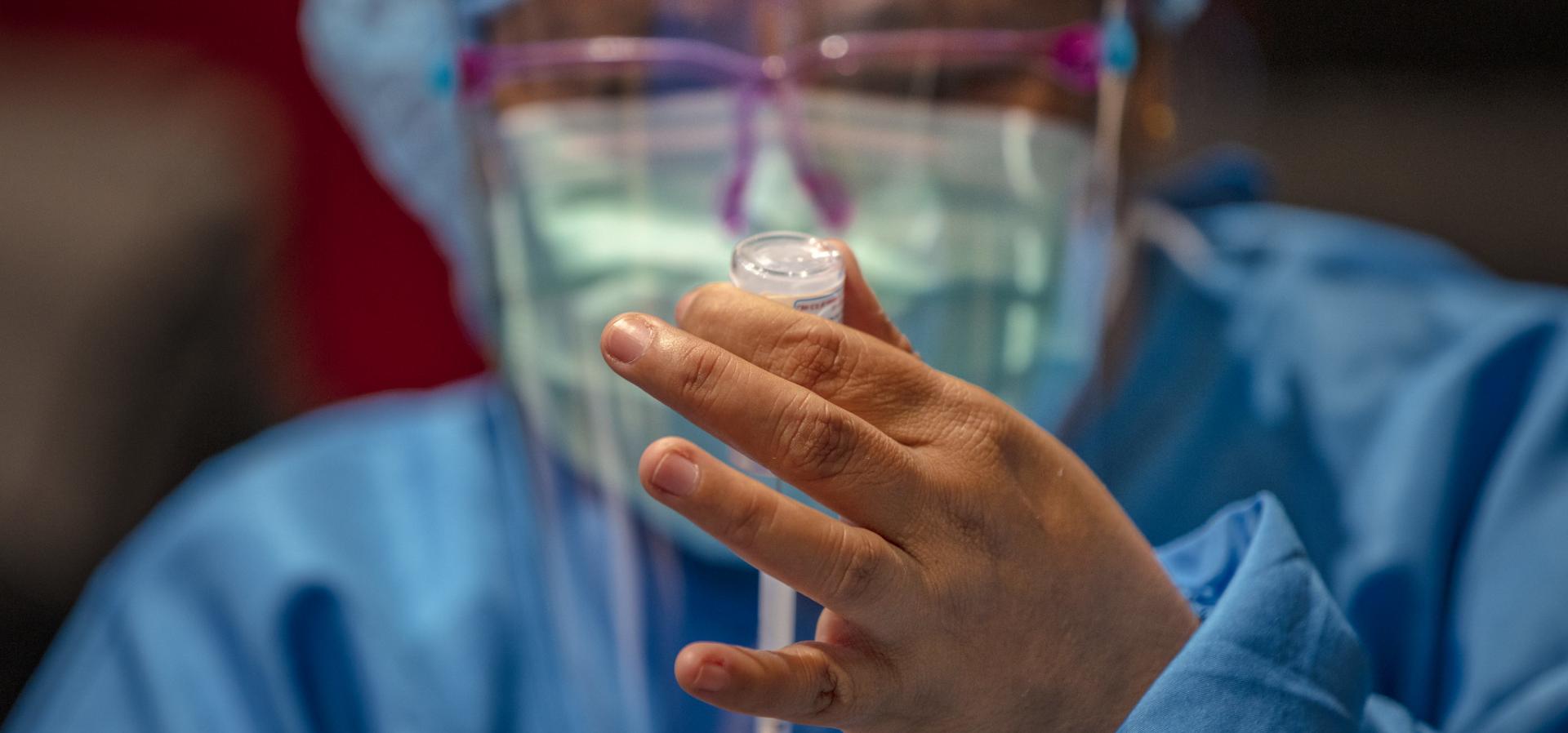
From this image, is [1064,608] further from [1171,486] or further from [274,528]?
[274,528]

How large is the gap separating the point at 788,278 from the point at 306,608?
64cm

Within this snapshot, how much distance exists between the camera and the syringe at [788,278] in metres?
0.52

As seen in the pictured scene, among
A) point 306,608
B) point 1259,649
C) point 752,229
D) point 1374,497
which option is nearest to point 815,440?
point 1259,649

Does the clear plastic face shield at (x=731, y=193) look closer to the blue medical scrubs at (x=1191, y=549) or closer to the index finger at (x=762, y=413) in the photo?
the blue medical scrubs at (x=1191, y=549)

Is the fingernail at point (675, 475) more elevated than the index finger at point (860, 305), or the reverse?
the index finger at point (860, 305)

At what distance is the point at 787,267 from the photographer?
20.6 inches

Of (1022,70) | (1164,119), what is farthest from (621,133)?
(1164,119)

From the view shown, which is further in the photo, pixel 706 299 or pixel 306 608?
pixel 306 608

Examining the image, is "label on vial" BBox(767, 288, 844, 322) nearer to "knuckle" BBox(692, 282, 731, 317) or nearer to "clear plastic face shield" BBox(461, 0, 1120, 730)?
"knuckle" BBox(692, 282, 731, 317)

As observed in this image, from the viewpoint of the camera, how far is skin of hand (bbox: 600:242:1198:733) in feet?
1.51

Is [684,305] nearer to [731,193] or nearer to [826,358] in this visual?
[826,358]

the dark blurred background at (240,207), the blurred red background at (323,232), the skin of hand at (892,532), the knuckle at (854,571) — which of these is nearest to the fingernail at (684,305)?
the skin of hand at (892,532)

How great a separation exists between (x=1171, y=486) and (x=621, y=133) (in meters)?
0.45

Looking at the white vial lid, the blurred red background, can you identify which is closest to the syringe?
the white vial lid
